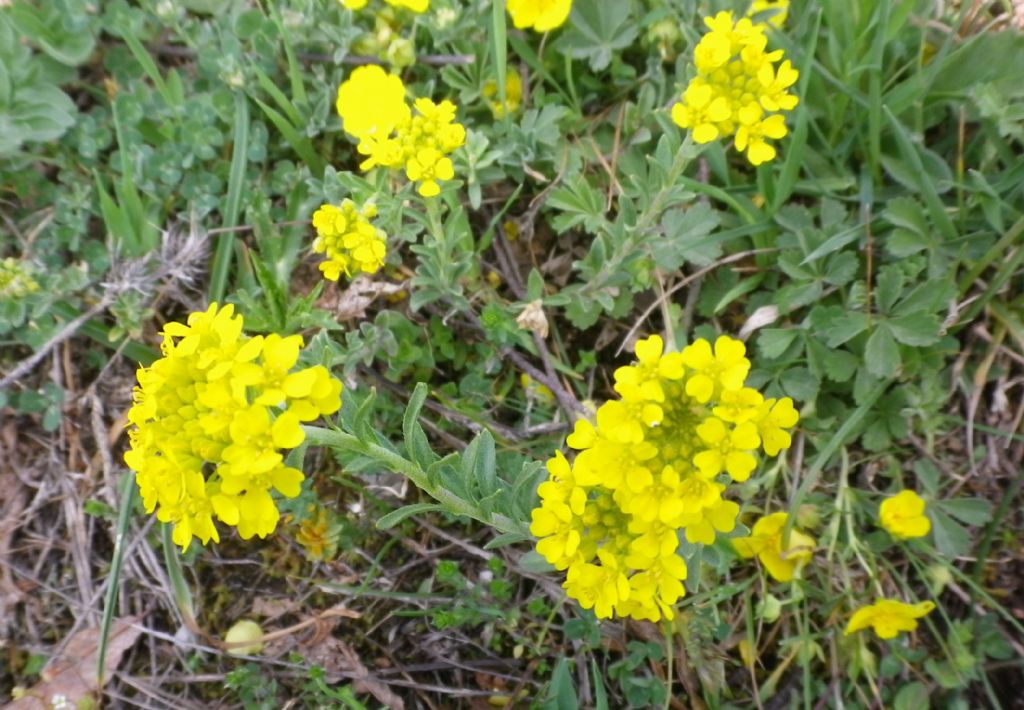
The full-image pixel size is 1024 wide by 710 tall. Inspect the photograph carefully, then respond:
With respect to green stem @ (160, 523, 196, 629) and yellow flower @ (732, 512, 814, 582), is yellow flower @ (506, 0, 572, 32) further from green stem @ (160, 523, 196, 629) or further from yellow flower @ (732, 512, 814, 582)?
green stem @ (160, 523, 196, 629)

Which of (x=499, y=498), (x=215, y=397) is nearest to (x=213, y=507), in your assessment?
(x=215, y=397)

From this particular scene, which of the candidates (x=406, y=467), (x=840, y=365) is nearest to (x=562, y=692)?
(x=406, y=467)

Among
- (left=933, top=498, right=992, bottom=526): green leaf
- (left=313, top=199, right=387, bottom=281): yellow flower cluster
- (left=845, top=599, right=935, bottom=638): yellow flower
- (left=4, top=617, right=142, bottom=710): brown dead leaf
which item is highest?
(left=313, top=199, right=387, bottom=281): yellow flower cluster

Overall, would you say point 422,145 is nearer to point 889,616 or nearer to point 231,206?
point 231,206

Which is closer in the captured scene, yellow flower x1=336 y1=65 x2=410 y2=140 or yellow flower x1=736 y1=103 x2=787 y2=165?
yellow flower x1=736 y1=103 x2=787 y2=165

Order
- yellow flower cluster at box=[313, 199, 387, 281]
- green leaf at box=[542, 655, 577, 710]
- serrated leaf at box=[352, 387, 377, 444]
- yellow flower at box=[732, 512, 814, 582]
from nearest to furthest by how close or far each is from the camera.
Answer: serrated leaf at box=[352, 387, 377, 444] → yellow flower cluster at box=[313, 199, 387, 281] → green leaf at box=[542, 655, 577, 710] → yellow flower at box=[732, 512, 814, 582]

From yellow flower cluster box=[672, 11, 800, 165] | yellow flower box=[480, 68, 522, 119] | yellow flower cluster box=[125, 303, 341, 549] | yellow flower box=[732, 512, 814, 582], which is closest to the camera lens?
yellow flower cluster box=[125, 303, 341, 549]

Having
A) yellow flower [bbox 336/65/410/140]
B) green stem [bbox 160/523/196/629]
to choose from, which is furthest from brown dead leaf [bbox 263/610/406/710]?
yellow flower [bbox 336/65/410/140]
